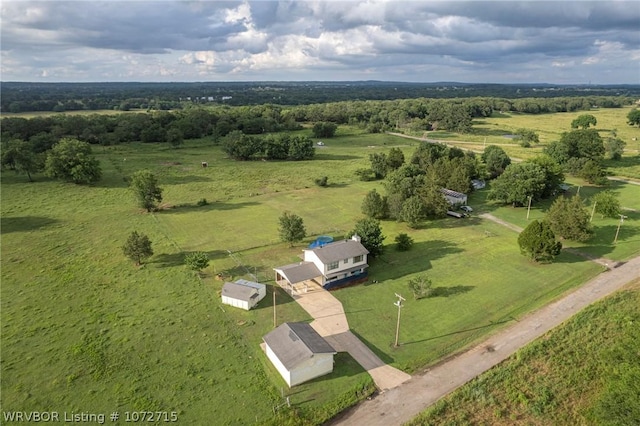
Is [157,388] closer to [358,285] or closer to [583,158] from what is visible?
[358,285]

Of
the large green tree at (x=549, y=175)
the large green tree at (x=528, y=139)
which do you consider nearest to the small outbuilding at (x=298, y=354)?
the large green tree at (x=549, y=175)

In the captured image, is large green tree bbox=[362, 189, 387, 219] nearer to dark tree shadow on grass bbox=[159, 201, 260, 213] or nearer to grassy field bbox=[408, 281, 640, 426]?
dark tree shadow on grass bbox=[159, 201, 260, 213]

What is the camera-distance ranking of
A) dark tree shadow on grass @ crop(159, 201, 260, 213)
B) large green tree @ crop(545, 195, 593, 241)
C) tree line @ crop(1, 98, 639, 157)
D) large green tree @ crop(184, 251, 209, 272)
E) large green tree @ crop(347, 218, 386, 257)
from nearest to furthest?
1. large green tree @ crop(184, 251, 209, 272)
2. large green tree @ crop(347, 218, 386, 257)
3. large green tree @ crop(545, 195, 593, 241)
4. dark tree shadow on grass @ crop(159, 201, 260, 213)
5. tree line @ crop(1, 98, 639, 157)

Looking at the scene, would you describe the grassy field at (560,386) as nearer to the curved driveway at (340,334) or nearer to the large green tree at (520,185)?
the curved driveway at (340,334)

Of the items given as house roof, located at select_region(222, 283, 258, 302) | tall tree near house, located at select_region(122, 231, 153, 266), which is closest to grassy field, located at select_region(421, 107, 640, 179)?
house roof, located at select_region(222, 283, 258, 302)

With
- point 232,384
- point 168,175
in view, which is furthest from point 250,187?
point 232,384

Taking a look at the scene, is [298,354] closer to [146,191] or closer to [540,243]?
[540,243]
